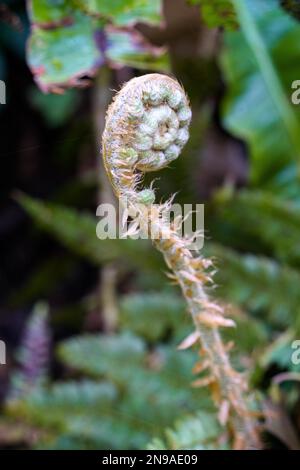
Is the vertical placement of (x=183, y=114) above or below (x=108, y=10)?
below

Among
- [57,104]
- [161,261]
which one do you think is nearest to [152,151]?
[161,261]

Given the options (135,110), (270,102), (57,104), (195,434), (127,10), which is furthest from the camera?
(57,104)

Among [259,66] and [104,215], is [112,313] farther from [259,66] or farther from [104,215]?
[259,66]

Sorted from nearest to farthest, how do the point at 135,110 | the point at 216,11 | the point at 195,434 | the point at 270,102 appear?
the point at 135,110 → the point at 195,434 → the point at 216,11 → the point at 270,102

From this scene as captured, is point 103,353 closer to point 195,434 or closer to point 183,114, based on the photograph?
point 195,434

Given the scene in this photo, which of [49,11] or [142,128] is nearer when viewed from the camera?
[142,128]

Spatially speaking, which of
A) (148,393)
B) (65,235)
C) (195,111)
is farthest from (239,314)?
(195,111)

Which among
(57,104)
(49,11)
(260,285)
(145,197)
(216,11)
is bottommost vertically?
(145,197)
